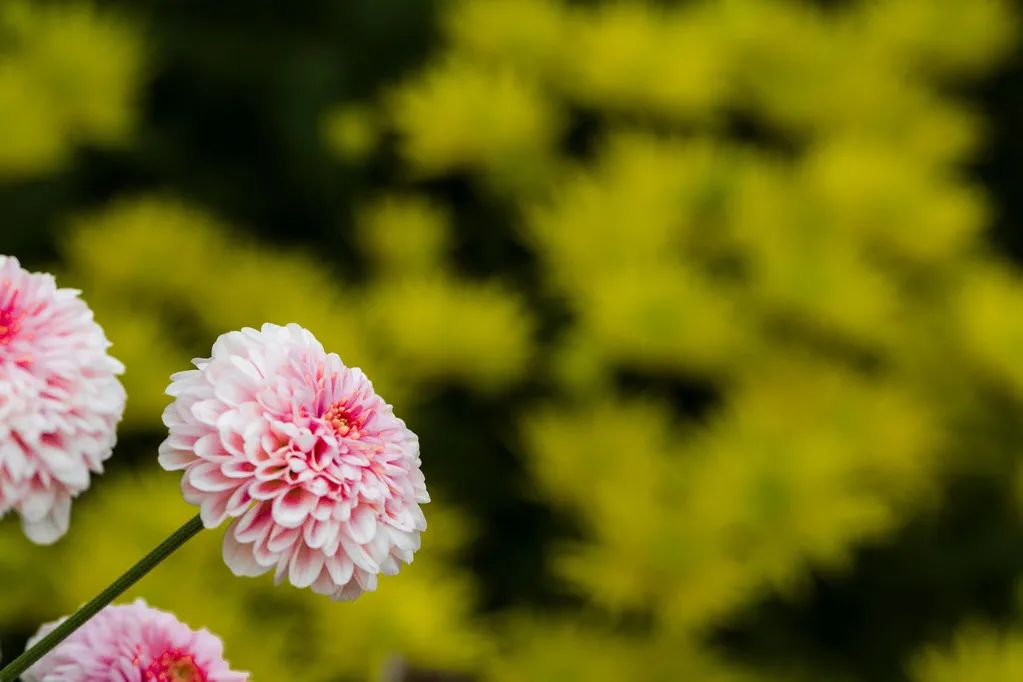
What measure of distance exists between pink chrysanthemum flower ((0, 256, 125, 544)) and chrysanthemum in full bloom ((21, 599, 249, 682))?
0.02m

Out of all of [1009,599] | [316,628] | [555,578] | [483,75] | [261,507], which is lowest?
[261,507]

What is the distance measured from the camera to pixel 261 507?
8.2 inches

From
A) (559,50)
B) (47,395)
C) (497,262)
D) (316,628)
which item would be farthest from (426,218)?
(47,395)

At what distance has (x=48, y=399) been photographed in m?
0.22

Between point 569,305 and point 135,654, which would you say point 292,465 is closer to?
point 135,654

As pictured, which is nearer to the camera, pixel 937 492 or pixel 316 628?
pixel 316 628

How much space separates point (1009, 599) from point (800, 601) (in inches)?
4.3

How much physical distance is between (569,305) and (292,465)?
0.61 metres

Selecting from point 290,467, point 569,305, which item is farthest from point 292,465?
point 569,305

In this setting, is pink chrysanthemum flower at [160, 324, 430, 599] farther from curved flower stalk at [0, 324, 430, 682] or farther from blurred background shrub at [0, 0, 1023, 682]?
blurred background shrub at [0, 0, 1023, 682]

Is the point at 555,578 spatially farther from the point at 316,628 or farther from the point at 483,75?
the point at 483,75

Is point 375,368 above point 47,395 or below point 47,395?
above

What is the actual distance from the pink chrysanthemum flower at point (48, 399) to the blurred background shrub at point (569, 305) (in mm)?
358

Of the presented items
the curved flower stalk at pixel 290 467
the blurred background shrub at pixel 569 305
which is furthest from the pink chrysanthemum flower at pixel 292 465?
the blurred background shrub at pixel 569 305
